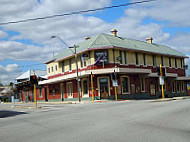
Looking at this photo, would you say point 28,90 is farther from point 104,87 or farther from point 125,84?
point 125,84

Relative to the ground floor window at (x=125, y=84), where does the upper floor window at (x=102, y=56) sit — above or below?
above

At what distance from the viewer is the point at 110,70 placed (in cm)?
3269

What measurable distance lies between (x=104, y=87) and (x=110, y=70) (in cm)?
309

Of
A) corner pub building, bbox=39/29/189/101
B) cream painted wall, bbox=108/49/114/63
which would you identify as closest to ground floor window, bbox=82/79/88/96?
corner pub building, bbox=39/29/189/101

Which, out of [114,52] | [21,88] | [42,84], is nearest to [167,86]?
[114,52]

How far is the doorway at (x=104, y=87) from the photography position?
34500 mm

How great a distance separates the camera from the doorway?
3450cm

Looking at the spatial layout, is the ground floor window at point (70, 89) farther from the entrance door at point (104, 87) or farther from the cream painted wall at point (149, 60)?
the cream painted wall at point (149, 60)

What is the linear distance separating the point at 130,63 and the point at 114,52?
3.78 meters

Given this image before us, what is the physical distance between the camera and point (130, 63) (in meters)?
37.6

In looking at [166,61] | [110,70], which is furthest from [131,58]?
[166,61]

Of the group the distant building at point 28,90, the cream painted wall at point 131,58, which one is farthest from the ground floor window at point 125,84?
the distant building at point 28,90

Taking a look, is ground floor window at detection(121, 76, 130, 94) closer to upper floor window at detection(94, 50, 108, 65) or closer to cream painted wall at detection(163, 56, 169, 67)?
upper floor window at detection(94, 50, 108, 65)

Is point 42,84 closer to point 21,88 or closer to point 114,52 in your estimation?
point 21,88
